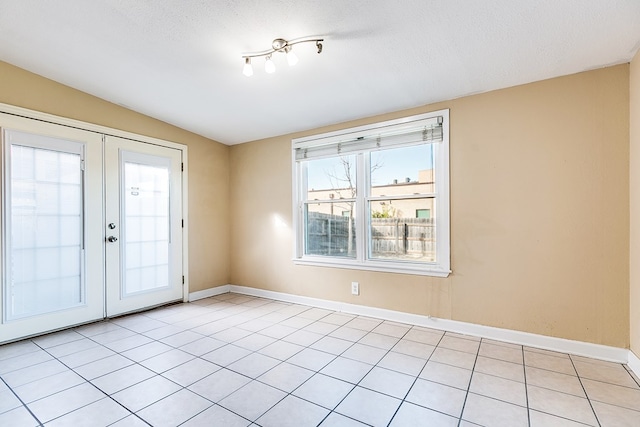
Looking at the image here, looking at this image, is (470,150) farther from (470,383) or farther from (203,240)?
(203,240)

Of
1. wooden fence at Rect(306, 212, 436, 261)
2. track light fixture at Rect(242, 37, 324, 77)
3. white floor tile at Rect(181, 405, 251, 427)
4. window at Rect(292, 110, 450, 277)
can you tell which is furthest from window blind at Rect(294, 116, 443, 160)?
white floor tile at Rect(181, 405, 251, 427)

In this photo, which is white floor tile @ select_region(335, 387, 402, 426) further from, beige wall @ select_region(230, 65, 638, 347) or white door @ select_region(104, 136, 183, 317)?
white door @ select_region(104, 136, 183, 317)

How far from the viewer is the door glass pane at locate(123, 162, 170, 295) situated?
363 centimetres

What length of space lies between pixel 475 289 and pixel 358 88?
2.18 m

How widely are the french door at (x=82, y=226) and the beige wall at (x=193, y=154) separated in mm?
191

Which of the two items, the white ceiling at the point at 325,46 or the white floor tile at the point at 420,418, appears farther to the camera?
the white ceiling at the point at 325,46

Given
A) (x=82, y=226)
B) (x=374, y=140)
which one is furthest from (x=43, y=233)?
(x=374, y=140)

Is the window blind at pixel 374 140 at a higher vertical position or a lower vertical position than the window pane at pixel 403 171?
higher

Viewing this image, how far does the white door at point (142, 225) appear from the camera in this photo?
349 cm

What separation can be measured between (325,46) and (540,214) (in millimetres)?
2243

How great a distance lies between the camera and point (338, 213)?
12.6ft

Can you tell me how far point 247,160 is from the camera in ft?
15.1

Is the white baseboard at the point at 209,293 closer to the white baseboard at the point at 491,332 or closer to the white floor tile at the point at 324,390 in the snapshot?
the white baseboard at the point at 491,332

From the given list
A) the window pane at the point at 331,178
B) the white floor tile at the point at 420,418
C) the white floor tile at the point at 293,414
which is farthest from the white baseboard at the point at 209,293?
the white floor tile at the point at 420,418
